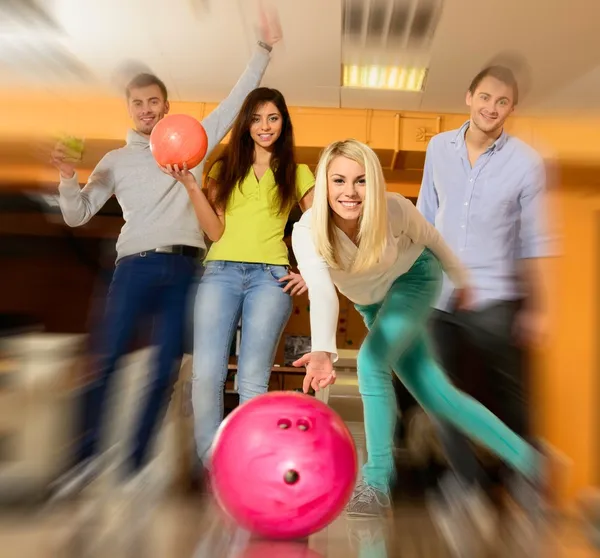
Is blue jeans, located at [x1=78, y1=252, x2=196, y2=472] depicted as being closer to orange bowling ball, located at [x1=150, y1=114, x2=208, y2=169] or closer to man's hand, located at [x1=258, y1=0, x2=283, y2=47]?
orange bowling ball, located at [x1=150, y1=114, x2=208, y2=169]

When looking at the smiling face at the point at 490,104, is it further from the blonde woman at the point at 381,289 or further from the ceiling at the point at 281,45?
the blonde woman at the point at 381,289

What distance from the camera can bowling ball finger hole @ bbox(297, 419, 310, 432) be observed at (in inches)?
54.9

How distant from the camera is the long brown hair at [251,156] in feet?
6.61

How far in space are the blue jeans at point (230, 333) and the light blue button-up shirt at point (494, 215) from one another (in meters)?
0.55

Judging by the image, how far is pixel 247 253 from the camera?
6.48 feet

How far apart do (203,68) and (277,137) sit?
54 centimetres

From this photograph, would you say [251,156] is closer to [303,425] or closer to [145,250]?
[145,250]

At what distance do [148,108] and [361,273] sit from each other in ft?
3.09

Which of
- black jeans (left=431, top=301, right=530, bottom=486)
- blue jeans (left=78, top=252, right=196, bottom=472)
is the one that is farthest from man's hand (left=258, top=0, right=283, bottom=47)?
black jeans (left=431, top=301, right=530, bottom=486)

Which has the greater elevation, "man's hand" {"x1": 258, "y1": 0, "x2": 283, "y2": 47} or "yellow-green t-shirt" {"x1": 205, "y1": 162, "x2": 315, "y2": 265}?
"man's hand" {"x1": 258, "y1": 0, "x2": 283, "y2": 47}

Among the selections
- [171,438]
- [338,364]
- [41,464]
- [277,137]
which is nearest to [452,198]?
[277,137]

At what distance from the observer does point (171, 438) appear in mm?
2080

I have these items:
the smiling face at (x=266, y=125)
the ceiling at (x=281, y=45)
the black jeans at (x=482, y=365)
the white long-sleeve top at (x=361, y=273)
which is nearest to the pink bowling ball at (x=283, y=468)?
the white long-sleeve top at (x=361, y=273)

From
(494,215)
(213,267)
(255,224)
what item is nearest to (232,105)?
(255,224)
